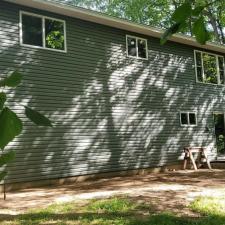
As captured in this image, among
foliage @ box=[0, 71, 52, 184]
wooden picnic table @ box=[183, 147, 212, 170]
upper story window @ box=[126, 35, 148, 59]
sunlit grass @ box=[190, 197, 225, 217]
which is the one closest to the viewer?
foliage @ box=[0, 71, 52, 184]

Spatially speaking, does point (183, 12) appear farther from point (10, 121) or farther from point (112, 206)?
point (112, 206)

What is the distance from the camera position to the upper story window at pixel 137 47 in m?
15.7

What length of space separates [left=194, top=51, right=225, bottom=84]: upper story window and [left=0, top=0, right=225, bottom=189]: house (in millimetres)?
92

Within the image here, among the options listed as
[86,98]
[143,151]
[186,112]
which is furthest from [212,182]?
[186,112]

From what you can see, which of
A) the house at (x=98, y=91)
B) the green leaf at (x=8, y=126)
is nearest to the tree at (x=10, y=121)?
the green leaf at (x=8, y=126)

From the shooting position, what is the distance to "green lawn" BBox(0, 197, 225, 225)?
274 inches

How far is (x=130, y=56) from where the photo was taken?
51.1ft

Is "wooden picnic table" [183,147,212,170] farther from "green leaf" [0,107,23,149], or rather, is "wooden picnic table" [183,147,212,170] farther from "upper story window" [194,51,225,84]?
"green leaf" [0,107,23,149]

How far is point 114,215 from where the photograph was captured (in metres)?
7.44

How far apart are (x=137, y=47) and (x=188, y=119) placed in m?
3.98

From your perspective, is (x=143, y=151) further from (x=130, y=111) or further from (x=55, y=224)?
(x=55, y=224)

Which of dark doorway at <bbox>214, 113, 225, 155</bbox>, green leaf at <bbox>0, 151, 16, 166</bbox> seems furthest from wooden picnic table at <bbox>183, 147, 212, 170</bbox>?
green leaf at <bbox>0, 151, 16, 166</bbox>

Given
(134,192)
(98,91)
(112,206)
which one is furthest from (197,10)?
(98,91)

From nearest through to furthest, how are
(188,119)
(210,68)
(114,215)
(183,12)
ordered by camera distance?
(183,12)
(114,215)
(188,119)
(210,68)
